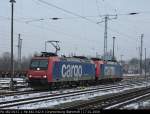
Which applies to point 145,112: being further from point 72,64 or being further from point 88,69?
point 88,69

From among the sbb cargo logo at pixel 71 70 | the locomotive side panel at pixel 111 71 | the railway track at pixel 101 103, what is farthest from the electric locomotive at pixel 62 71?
the railway track at pixel 101 103

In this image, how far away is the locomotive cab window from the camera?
36.3 metres

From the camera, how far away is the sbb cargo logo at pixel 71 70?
39406 millimetres

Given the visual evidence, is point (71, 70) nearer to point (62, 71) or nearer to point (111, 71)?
point (62, 71)

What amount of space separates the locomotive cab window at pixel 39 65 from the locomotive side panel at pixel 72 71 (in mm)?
923

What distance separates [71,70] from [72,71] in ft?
A: 1.23

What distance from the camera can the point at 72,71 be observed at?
41938mm

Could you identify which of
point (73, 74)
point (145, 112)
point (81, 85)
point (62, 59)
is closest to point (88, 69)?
point (81, 85)

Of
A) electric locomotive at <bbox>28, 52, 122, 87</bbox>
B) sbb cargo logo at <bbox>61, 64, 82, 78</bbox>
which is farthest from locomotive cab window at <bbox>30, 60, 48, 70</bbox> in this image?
sbb cargo logo at <bbox>61, 64, 82, 78</bbox>

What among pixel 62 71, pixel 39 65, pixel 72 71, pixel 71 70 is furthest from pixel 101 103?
pixel 72 71

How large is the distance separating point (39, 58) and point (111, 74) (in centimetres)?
2449

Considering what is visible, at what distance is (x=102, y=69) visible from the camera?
5459cm

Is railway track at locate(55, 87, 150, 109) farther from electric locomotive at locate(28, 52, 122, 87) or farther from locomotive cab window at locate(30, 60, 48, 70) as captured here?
locomotive cab window at locate(30, 60, 48, 70)

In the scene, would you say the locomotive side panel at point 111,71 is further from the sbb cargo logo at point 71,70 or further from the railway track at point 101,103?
the railway track at point 101,103
